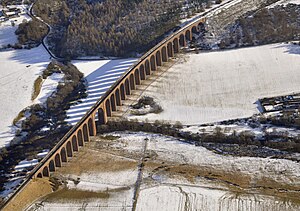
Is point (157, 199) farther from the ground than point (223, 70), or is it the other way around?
point (223, 70)

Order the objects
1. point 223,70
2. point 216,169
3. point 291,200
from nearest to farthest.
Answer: point 291,200 → point 216,169 → point 223,70

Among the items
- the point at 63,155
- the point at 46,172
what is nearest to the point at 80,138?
the point at 63,155

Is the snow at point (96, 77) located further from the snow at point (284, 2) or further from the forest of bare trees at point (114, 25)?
the snow at point (284, 2)

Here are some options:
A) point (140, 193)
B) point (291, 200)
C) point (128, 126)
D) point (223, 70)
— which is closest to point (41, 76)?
point (128, 126)

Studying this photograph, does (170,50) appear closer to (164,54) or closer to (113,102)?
(164,54)

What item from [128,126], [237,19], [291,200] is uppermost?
[237,19]

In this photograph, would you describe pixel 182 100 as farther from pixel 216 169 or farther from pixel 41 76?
pixel 41 76

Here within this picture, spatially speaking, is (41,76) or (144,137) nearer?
(144,137)

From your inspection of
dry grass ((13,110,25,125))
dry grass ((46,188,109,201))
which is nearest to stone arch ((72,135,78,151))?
dry grass ((46,188,109,201))
